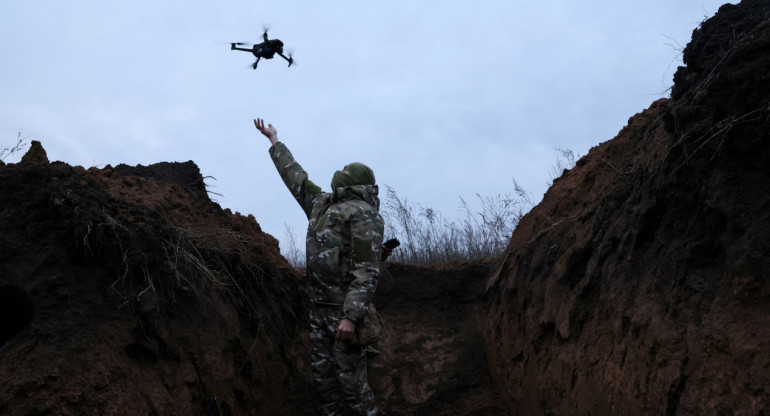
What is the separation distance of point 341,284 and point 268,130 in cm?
153

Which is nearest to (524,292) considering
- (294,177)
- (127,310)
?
(294,177)

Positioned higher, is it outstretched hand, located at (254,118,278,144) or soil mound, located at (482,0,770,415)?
outstretched hand, located at (254,118,278,144)

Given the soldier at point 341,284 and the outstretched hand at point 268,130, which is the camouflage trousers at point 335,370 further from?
the outstretched hand at point 268,130

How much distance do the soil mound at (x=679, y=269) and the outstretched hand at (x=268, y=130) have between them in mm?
2595

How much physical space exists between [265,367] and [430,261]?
5.22m

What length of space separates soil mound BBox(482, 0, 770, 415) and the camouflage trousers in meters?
1.45

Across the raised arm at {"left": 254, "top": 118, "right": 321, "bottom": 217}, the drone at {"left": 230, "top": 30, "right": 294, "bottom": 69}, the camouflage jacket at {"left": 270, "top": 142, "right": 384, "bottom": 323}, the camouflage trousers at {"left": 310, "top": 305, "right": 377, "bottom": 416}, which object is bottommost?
the camouflage trousers at {"left": 310, "top": 305, "right": 377, "bottom": 416}

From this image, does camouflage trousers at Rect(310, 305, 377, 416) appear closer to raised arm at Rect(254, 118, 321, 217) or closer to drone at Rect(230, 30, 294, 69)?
→ raised arm at Rect(254, 118, 321, 217)

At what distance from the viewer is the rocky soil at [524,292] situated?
3.32m

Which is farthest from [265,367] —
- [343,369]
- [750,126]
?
[750,126]

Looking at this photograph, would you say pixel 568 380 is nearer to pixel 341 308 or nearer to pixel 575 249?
pixel 575 249

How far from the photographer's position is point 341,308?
191 inches

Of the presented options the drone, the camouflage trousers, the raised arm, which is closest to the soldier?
the camouflage trousers

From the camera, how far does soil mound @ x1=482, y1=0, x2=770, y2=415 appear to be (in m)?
3.04
